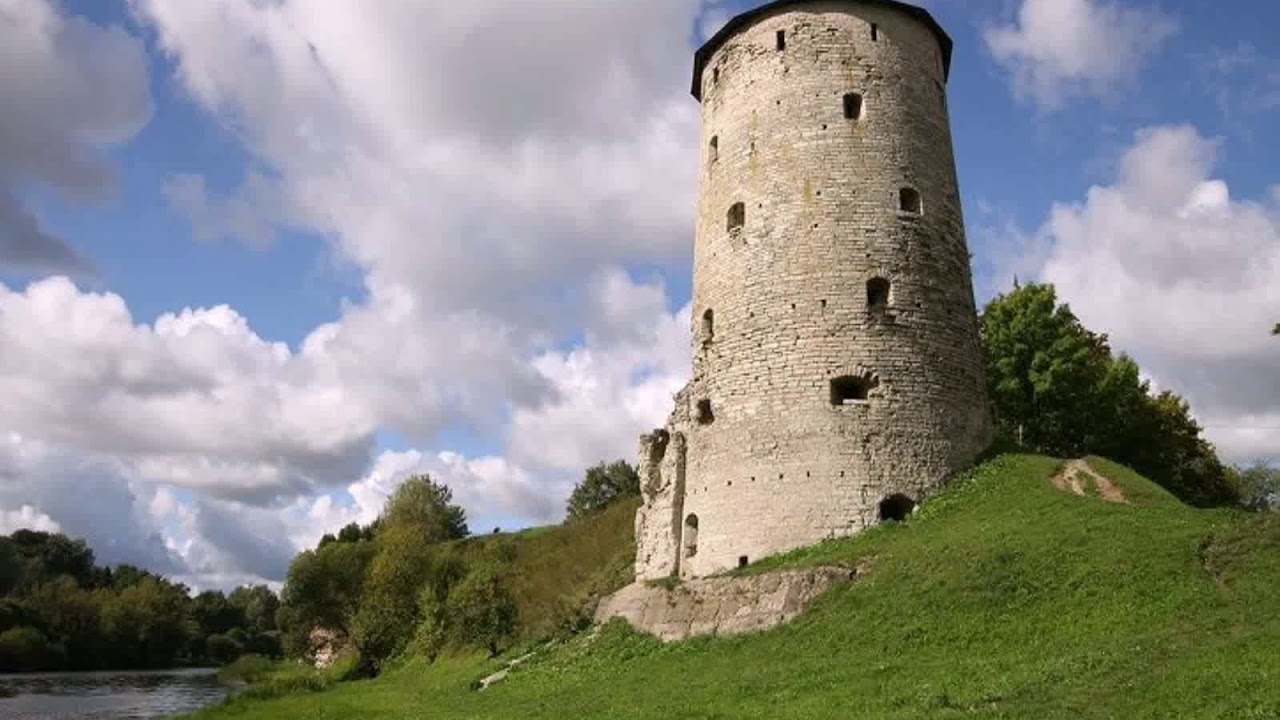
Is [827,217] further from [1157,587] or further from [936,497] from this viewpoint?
[1157,587]

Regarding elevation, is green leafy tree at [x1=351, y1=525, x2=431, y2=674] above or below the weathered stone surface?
above

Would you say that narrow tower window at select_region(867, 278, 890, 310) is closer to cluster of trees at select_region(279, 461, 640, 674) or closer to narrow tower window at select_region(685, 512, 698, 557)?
narrow tower window at select_region(685, 512, 698, 557)

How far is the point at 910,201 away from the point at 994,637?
11633mm

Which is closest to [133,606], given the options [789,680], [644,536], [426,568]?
[426,568]

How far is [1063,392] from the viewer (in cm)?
3048

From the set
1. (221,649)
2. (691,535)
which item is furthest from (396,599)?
(221,649)

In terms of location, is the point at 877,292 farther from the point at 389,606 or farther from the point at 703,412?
the point at 389,606

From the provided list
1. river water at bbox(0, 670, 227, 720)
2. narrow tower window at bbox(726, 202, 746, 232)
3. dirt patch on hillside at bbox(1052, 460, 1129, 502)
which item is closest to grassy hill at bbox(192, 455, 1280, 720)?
dirt patch on hillside at bbox(1052, 460, 1129, 502)

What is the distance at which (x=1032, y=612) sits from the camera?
13625mm

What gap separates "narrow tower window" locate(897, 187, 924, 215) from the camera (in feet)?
72.0

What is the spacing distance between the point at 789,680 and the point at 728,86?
617 inches

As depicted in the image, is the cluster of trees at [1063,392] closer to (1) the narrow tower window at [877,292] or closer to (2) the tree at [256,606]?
(1) the narrow tower window at [877,292]

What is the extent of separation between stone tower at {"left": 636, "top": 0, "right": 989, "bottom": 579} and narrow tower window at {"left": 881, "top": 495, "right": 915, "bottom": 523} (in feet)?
0.11

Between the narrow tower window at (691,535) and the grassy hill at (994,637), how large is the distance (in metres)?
3.21
